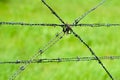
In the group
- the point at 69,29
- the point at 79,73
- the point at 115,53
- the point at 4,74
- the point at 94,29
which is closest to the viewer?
the point at 69,29

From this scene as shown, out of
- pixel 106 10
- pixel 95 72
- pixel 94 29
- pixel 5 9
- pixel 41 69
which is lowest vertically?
pixel 95 72

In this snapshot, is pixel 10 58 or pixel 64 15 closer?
pixel 10 58

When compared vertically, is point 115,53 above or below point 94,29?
below

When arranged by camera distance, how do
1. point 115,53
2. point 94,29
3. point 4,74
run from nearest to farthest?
point 4,74
point 115,53
point 94,29

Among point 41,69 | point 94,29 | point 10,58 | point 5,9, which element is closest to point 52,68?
point 41,69

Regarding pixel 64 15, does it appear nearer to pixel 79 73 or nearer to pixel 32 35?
pixel 32 35

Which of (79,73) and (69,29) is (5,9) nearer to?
(79,73)
